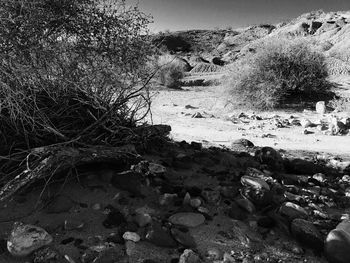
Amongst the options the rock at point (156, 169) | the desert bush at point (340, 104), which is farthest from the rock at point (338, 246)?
the desert bush at point (340, 104)

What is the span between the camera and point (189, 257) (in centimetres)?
253

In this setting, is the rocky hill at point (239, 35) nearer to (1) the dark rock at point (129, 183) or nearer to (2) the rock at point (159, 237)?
(1) the dark rock at point (129, 183)

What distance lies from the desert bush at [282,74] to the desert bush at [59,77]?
25.1 ft

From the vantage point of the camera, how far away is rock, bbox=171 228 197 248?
270 cm

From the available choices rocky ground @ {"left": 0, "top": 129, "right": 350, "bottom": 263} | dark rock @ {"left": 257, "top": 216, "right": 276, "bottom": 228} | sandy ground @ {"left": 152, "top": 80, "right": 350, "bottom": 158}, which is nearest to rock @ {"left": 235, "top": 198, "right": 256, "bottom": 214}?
rocky ground @ {"left": 0, "top": 129, "right": 350, "bottom": 263}

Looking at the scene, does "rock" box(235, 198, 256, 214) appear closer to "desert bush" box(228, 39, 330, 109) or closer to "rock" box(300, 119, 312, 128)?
"rock" box(300, 119, 312, 128)

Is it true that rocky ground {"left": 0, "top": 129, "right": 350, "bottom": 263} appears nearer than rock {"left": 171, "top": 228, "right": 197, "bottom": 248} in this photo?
Yes

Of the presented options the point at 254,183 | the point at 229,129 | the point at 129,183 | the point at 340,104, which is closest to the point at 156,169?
the point at 129,183

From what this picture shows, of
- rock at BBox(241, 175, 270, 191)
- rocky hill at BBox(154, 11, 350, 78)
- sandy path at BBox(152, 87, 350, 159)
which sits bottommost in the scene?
sandy path at BBox(152, 87, 350, 159)

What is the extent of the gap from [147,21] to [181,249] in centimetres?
267

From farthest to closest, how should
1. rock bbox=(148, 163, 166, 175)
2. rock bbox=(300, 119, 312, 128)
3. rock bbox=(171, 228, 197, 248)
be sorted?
rock bbox=(300, 119, 312, 128), rock bbox=(148, 163, 166, 175), rock bbox=(171, 228, 197, 248)

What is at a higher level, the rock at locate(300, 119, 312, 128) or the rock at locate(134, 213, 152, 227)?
the rock at locate(134, 213, 152, 227)

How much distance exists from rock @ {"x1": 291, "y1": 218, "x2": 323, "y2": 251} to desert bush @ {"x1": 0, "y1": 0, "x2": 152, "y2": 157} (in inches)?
65.7

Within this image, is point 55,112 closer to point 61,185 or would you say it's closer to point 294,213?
point 61,185
